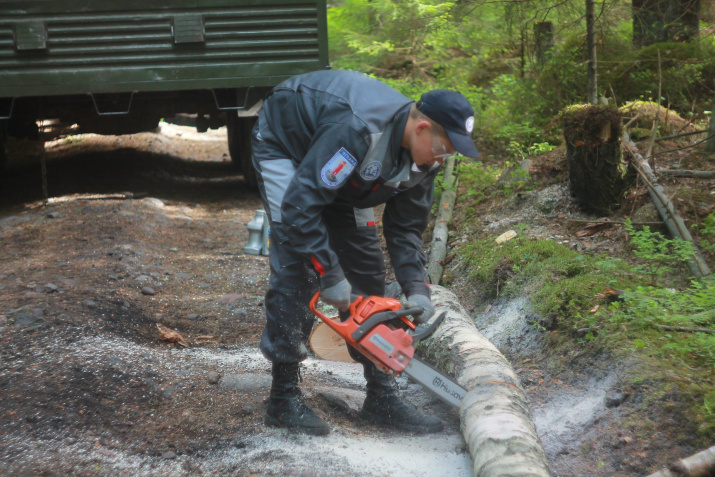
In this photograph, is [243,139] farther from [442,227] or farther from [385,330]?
[385,330]

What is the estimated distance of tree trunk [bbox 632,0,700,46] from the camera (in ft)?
21.9

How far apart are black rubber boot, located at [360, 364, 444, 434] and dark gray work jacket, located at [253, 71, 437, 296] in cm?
58

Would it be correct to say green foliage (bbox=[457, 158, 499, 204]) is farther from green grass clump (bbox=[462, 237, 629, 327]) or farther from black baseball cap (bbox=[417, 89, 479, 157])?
black baseball cap (bbox=[417, 89, 479, 157])

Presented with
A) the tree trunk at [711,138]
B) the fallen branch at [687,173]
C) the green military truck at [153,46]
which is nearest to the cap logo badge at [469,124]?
the fallen branch at [687,173]

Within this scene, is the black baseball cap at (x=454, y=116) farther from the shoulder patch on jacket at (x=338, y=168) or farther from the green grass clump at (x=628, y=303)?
the green grass clump at (x=628, y=303)

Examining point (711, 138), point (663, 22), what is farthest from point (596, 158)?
point (663, 22)

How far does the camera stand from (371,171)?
8.55 ft

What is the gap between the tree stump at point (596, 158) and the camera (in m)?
4.65

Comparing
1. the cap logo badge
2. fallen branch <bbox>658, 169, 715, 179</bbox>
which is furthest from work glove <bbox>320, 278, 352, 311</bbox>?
fallen branch <bbox>658, 169, 715, 179</bbox>

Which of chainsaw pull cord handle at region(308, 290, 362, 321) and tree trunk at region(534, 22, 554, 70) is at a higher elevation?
tree trunk at region(534, 22, 554, 70)

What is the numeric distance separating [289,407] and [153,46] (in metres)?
5.18

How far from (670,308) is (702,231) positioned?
3.37ft

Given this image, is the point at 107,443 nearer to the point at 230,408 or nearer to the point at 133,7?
the point at 230,408

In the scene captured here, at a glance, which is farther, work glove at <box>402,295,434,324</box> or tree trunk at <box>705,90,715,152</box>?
tree trunk at <box>705,90,715,152</box>
